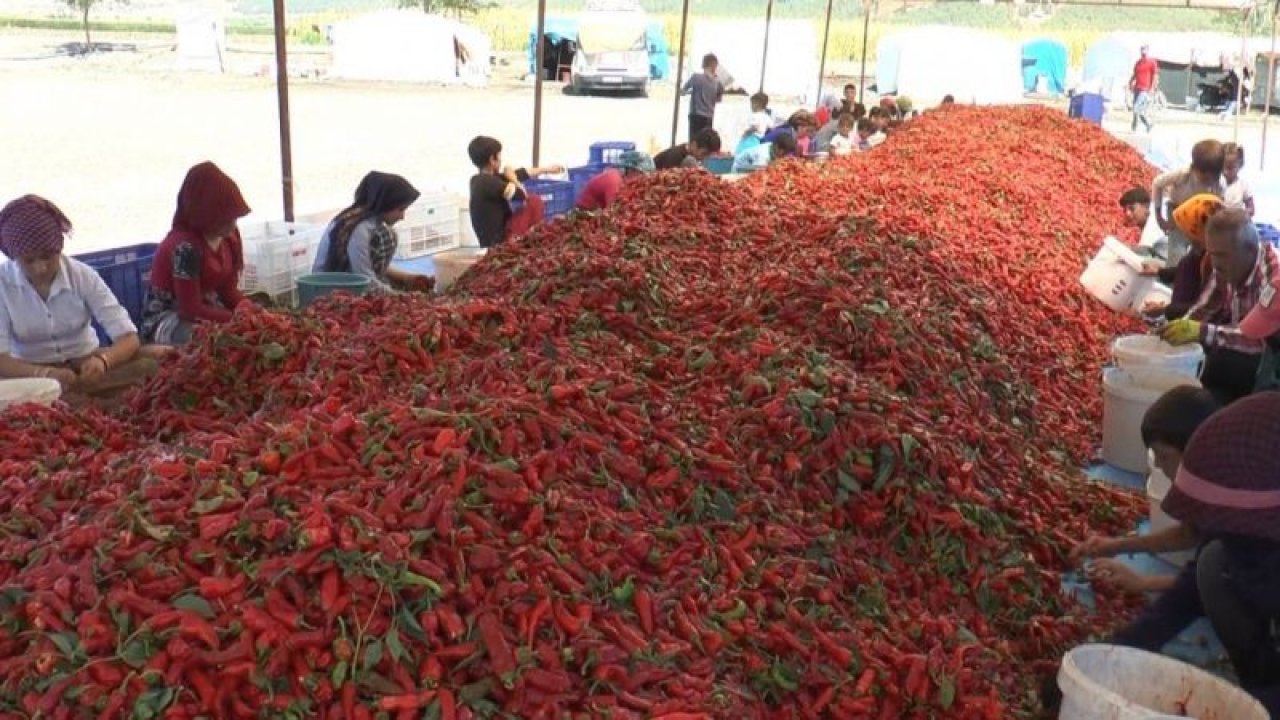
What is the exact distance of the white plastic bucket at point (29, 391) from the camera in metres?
4.03

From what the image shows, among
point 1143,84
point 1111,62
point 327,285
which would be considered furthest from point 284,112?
point 1111,62

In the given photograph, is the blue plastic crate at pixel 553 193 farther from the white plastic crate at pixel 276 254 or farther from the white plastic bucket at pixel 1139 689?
the white plastic bucket at pixel 1139 689

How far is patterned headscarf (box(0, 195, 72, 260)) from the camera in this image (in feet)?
14.5

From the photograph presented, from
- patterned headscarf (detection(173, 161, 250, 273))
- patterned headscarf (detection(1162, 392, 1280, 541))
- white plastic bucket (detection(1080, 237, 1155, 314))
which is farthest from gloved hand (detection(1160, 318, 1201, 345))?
patterned headscarf (detection(173, 161, 250, 273))

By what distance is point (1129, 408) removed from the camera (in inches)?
196

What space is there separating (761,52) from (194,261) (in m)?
26.9

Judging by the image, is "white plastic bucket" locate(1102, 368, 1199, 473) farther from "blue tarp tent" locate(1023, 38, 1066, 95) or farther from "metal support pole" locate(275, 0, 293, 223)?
"blue tarp tent" locate(1023, 38, 1066, 95)

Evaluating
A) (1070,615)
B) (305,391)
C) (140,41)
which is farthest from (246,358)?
(140,41)

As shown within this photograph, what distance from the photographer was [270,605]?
236cm

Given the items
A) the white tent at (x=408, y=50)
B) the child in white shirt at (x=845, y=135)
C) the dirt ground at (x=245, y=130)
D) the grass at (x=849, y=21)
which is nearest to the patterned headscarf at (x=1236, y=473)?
the dirt ground at (x=245, y=130)

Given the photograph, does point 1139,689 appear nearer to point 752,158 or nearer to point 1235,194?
point 1235,194

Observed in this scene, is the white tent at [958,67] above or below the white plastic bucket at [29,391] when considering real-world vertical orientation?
above

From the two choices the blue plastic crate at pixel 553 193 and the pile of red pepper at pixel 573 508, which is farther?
the blue plastic crate at pixel 553 193

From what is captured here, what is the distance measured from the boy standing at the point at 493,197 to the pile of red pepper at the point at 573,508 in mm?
1844
